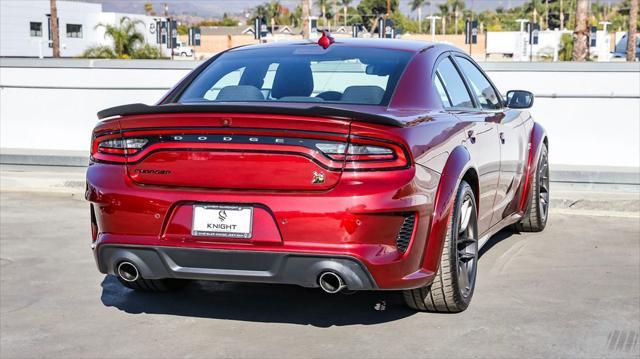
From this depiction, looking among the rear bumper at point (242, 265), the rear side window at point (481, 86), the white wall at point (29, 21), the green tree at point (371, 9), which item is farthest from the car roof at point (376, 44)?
the green tree at point (371, 9)

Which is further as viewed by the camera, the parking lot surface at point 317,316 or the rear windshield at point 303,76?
the rear windshield at point 303,76

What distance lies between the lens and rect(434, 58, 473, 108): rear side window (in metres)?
5.93

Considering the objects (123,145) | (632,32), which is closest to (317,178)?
(123,145)

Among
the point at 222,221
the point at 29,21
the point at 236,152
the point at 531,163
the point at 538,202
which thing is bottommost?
the point at 538,202

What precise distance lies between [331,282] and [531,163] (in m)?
3.35

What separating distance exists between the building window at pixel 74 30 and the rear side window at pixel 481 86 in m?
86.1

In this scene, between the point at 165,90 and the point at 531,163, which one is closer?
the point at 531,163

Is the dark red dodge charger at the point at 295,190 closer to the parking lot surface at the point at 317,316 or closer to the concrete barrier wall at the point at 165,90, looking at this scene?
the parking lot surface at the point at 317,316

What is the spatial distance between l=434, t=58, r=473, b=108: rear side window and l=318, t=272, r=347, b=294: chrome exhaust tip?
1.44 m

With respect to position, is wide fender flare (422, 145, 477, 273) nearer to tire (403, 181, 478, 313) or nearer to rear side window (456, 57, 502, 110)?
tire (403, 181, 478, 313)

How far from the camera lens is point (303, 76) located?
18.9ft

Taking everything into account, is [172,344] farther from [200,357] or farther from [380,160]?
[380,160]

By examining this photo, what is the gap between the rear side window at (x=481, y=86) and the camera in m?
6.66

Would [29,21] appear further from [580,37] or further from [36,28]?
[580,37]
